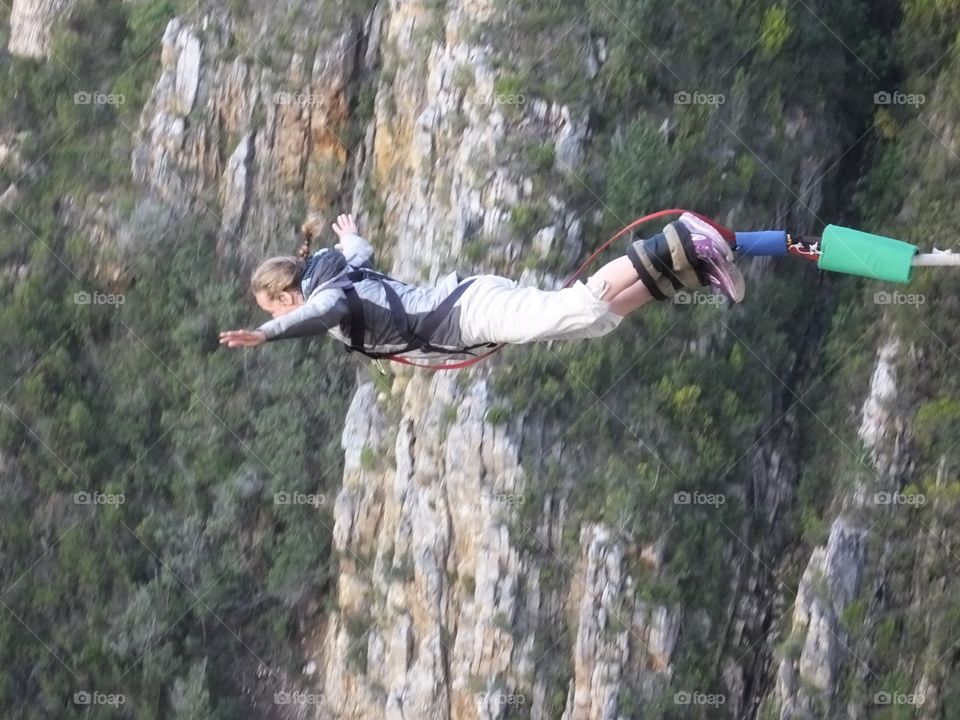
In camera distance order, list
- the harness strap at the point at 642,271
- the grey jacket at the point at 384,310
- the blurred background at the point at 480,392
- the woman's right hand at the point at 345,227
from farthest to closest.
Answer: the blurred background at the point at 480,392
the woman's right hand at the point at 345,227
the grey jacket at the point at 384,310
the harness strap at the point at 642,271

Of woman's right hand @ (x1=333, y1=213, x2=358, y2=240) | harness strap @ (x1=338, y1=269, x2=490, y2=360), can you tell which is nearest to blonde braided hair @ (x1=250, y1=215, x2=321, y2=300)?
harness strap @ (x1=338, y1=269, x2=490, y2=360)

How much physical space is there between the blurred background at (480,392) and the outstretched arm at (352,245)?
16.9 ft

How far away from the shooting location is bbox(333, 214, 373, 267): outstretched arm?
691 cm

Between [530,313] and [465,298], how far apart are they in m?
0.49

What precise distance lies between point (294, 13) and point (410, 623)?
24.1 ft

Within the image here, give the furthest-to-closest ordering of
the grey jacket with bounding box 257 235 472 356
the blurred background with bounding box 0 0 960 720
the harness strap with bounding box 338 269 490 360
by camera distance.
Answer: the blurred background with bounding box 0 0 960 720
the harness strap with bounding box 338 269 490 360
the grey jacket with bounding box 257 235 472 356

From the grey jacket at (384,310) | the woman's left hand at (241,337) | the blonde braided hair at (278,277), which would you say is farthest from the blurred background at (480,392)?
the woman's left hand at (241,337)

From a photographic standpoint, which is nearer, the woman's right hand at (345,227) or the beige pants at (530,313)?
the beige pants at (530,313)

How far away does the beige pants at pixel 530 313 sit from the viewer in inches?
242

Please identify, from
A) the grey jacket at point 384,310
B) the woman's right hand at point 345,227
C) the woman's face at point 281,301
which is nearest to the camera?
the grey jacket at point 384,310

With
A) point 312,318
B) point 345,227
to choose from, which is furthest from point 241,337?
point 345,227

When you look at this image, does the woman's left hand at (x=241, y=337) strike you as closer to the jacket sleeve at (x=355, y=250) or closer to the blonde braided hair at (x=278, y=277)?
the blonde braided hair at (x=278, y=277)

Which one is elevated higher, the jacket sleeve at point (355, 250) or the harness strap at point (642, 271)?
the jacket sleeve at point (355, 250)

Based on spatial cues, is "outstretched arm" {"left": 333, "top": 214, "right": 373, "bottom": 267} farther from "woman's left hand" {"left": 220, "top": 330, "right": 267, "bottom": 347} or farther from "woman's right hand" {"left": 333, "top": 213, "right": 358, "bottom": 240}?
"woman's left hand" {"left": 220, "top": 330, "right": 267, "bottom": 347}
